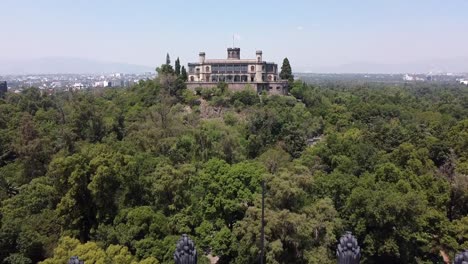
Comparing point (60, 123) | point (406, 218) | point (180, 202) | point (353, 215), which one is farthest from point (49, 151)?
point (406, 218)

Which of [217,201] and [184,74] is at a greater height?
[184,74]

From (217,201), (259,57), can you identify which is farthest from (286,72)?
(217,201)

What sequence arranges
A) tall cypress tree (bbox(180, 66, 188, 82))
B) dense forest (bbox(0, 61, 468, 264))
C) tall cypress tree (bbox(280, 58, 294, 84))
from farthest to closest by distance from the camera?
1. tall cypress tree (bbox(280, 58, 294, 84))
2. tall cypress tree (bbox(180, 66, 188, 82))
3. dense forest (bbox(0, 61, 468, 264))

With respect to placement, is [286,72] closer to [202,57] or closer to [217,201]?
[202,57]

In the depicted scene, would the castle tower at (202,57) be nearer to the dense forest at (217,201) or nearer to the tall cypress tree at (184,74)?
the tall cypress tree at (184,74)

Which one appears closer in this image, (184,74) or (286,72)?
(184,74)

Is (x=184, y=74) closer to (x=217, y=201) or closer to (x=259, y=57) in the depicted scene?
(x=259, y=57)

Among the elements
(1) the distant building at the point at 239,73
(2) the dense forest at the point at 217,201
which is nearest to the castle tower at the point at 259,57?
(1) the distant building at the point at 239,73

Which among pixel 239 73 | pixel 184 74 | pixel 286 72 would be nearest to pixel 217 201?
pixel 239 73

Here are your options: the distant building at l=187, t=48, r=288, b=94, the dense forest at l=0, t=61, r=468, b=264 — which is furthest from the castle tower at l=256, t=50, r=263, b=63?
the dense forest at l=0, t=61, r=468, b=264

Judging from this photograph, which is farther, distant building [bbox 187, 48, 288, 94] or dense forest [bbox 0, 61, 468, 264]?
distant building [bbox 187, 48, 288, 94]

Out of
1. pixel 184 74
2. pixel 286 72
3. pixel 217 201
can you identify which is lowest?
pixel 217 201

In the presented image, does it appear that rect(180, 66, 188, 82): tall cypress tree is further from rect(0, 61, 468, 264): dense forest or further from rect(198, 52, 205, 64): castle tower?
rect(0, 61, 468, 264): dense forest
